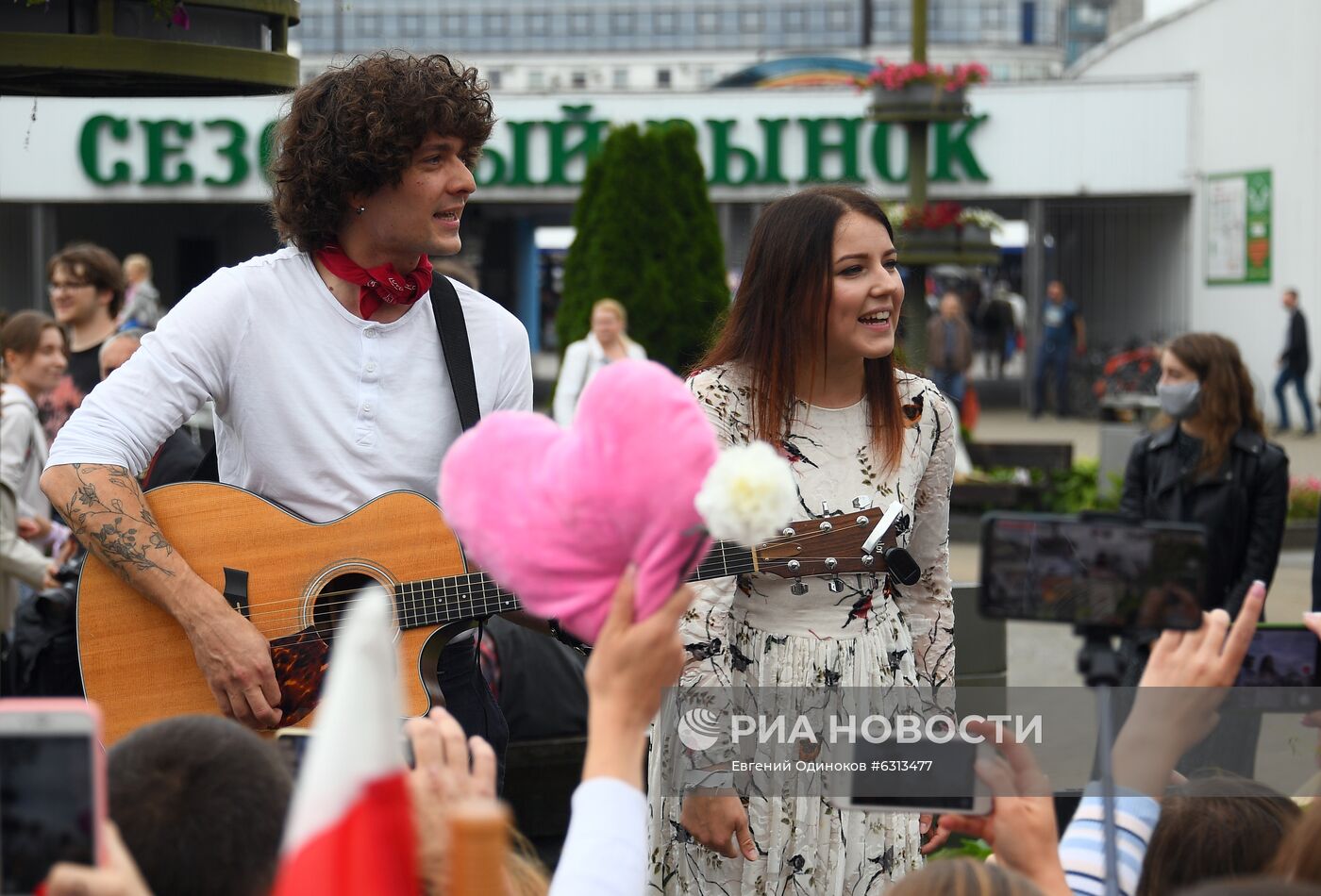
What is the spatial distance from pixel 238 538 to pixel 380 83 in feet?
3.01

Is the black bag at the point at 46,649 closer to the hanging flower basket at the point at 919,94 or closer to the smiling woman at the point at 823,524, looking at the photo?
the smiling woman at the point at 823,524

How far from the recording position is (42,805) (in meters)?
1.37

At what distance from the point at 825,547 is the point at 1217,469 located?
10.8 ft

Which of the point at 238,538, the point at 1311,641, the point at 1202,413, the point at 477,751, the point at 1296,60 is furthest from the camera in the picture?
the point at 1296,60

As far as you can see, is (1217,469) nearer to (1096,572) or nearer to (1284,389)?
(1096,572)

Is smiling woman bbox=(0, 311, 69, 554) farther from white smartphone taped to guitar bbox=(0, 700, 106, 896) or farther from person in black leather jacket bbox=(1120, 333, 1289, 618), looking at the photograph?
white smartphone taped to guitar bbox=(0, 700, 106, 896)

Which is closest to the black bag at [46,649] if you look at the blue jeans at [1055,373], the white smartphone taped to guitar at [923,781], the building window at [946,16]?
the white smartphone taped to guitar at [923,781]

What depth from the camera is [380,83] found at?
307 centimetres

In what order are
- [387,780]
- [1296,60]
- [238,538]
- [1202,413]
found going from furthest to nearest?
[1296,60] → [1202,413] → [238,538] → [387,780]

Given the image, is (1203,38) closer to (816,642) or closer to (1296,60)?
(1296,60)

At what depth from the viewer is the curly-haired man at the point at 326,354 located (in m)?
2.96

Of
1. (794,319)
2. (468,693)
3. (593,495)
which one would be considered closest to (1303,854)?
(593,495)

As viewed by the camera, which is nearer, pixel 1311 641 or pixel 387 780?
pixel 387 780

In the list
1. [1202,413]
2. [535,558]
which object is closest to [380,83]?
[535,558]
